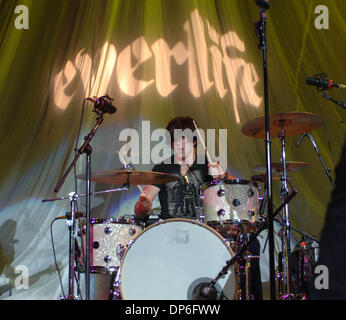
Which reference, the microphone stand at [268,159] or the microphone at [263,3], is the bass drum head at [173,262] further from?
the microphone at [263,3]

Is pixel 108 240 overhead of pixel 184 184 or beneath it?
beneath

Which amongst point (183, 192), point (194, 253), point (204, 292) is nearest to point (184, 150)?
point (183, 192)

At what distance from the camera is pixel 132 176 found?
2.89 meters

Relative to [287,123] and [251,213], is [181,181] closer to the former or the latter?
[251,213]

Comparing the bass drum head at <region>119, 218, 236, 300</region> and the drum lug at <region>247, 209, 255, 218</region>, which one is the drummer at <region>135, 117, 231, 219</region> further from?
the bass drum head at <region>119, 218, 236, 300</region>

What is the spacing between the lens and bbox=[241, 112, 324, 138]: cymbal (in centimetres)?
288

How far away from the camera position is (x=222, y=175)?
3105 millimetres

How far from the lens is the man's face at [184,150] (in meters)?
3.52

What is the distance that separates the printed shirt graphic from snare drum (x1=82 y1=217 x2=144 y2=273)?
0.33m

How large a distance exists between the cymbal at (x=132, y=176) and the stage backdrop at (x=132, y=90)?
88cm

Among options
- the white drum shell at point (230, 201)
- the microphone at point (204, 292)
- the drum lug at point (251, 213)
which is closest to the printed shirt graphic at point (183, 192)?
the white drum shell at point (230, 201)

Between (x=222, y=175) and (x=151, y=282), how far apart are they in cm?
104

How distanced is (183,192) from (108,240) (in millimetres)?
646
